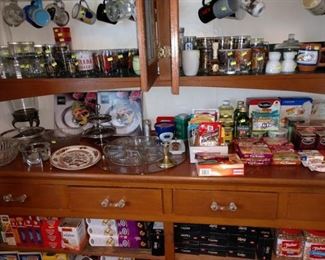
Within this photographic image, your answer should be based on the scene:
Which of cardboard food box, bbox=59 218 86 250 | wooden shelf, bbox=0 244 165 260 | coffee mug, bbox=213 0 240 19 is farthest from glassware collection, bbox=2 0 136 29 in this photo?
wooden shelf, bbox=0 244 165 260

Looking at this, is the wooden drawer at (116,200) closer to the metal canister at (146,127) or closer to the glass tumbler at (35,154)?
the glass tumbler at (35,154)

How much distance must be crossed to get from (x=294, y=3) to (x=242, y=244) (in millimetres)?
1072

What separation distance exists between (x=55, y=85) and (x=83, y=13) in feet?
1.17

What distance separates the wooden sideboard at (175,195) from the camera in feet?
3.59

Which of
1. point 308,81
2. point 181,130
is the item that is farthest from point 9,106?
point 308,81

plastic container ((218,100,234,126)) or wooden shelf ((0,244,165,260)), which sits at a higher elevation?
plastic container ((218,100,234,126))

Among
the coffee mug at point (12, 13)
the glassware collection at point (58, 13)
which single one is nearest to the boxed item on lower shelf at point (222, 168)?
the glassware collection at point (58, 13)

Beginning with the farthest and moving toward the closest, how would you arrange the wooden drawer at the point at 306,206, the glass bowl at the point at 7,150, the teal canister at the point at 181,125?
the teal canister at the point at 181,125 < the glass bowl at the point at 7,150 < the wooden drawer at the point at 306,206

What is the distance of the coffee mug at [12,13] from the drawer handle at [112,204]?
0.94 metres

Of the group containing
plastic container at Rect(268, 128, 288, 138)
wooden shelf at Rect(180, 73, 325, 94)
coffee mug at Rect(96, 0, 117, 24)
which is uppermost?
coffee mug at Rect(96, 0, 117, 24)

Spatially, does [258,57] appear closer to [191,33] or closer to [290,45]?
[290,45]

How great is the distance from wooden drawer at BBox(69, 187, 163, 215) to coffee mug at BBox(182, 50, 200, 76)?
0.49 metres

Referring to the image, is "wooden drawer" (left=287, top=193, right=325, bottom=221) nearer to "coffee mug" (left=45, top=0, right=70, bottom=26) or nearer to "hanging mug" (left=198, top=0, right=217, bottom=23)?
"hanging mug" (left=198, top=0, right=217, bottom=23)

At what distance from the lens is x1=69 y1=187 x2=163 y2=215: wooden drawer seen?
1.18 metres
